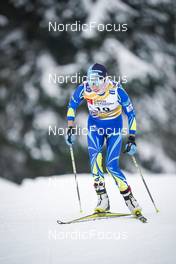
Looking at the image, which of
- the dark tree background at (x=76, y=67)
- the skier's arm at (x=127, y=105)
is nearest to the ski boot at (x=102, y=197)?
the skier's arm at (x=127, y=105)

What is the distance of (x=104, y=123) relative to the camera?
216 inches

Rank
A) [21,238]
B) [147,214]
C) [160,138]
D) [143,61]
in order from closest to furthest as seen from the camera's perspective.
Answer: [21,238], [147,214], [143,61], [160,138]

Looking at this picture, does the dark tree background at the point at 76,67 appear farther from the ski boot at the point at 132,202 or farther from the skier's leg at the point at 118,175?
the ski boot at the point at 132,202

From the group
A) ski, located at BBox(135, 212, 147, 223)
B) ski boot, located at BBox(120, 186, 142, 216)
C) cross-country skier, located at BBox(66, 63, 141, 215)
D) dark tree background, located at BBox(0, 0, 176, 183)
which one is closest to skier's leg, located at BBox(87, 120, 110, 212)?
cross-country skier, located at BBox(66, 63, 141, 215)

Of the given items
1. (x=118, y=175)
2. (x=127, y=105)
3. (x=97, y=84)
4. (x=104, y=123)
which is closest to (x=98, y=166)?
(x=118, y=175)

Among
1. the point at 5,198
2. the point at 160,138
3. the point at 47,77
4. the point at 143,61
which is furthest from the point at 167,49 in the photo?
the point at 5,198

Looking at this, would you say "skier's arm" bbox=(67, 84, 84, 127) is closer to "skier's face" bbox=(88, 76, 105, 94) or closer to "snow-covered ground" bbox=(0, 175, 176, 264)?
"skier's face" bbox=(88, 76, 105, 94)

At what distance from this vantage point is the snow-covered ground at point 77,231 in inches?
144

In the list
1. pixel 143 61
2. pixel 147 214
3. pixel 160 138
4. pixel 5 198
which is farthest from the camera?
pixel 160 138

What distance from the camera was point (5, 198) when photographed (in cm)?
669

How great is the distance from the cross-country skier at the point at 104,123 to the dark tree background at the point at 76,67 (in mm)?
7109

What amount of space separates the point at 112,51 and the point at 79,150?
10.0ft

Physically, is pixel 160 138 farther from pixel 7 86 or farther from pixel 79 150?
pixel 7 86

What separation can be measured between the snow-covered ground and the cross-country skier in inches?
20.1
